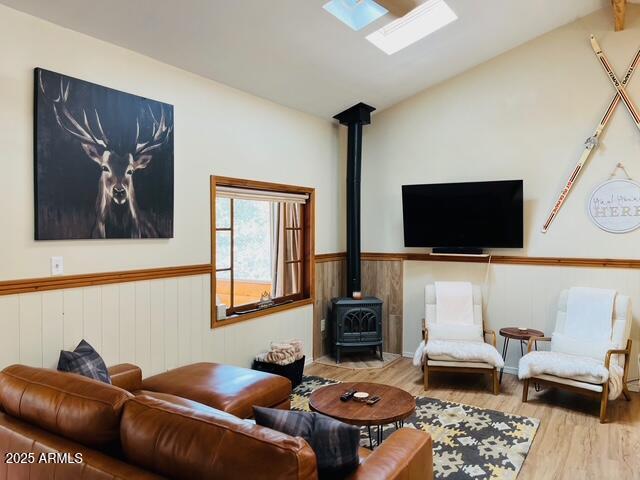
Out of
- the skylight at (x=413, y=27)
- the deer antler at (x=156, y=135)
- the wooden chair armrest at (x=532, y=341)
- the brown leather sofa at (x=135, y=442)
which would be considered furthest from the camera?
the wooden chair armrest at (x=532, y=341)

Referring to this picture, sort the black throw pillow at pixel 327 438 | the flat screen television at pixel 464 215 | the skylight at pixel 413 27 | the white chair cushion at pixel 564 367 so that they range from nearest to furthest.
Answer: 1. the black throw pillow at pixel 327 438
2. the white chair cushion at pixel 564 367
3. the skylight at pixel 413 27
4. the flat screen television at pixel 464 215

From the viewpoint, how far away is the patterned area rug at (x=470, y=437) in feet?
9.21

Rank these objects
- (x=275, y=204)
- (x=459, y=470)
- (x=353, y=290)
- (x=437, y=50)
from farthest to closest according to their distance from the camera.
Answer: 1. (x=353, y=290)
2. (x=275, y=204)
3. (x=437, y=50)
4. (x=459, y=470)

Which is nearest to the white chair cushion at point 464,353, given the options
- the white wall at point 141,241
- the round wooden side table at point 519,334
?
the round wooden side table at point 519,334

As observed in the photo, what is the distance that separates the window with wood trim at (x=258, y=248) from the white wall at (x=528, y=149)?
1.08 meters

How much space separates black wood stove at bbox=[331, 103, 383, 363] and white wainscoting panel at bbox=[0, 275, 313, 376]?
0.93m

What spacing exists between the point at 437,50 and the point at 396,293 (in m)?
2.65

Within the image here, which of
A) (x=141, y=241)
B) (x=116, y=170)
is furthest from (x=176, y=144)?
(x=141, y=241)

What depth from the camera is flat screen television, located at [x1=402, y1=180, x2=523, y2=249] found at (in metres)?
4.66

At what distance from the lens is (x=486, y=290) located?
4.96m

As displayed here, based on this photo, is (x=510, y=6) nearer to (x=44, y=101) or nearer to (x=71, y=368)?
(x=44, y=101)

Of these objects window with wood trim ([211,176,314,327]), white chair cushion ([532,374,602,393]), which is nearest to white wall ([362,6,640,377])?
white chair cushion ([532,374,602,393])

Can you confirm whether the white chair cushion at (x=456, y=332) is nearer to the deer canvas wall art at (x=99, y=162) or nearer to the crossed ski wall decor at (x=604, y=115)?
the crossed ski wall decor at (x=604, y=115)

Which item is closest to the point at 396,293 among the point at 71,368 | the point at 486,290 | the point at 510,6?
the point at 486,290
